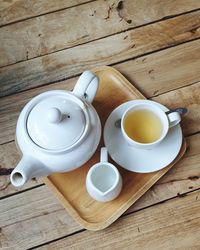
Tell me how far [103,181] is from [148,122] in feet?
0.52

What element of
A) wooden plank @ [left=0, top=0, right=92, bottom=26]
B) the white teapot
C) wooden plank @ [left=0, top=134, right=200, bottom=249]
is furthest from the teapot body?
wooden plank @ [left=0, top=0, right=92, bottom=26]

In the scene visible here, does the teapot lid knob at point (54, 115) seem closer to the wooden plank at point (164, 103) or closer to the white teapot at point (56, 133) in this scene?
the white teapot at point (56, 133)

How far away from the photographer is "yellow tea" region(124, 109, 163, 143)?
0.88 m

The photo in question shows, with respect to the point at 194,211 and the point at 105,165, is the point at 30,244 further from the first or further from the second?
the point at 194,211

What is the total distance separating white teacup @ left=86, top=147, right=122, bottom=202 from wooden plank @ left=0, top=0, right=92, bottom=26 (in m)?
0.45

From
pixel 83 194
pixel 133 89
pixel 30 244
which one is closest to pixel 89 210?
pixel 83 194

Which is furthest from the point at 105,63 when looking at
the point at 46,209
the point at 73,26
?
the point at 46,209

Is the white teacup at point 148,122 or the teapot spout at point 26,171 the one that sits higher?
the teapot spout at point 26,171

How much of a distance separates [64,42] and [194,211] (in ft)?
1.72

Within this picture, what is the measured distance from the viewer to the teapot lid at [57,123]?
76 centimetres

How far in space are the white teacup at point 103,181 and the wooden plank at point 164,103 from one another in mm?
211

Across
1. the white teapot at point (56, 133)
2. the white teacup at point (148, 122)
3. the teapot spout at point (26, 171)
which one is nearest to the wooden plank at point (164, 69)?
the white teacup at point (148, 122)

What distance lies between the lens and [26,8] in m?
1.09

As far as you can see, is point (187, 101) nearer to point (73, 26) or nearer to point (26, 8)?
point (73, 26)
